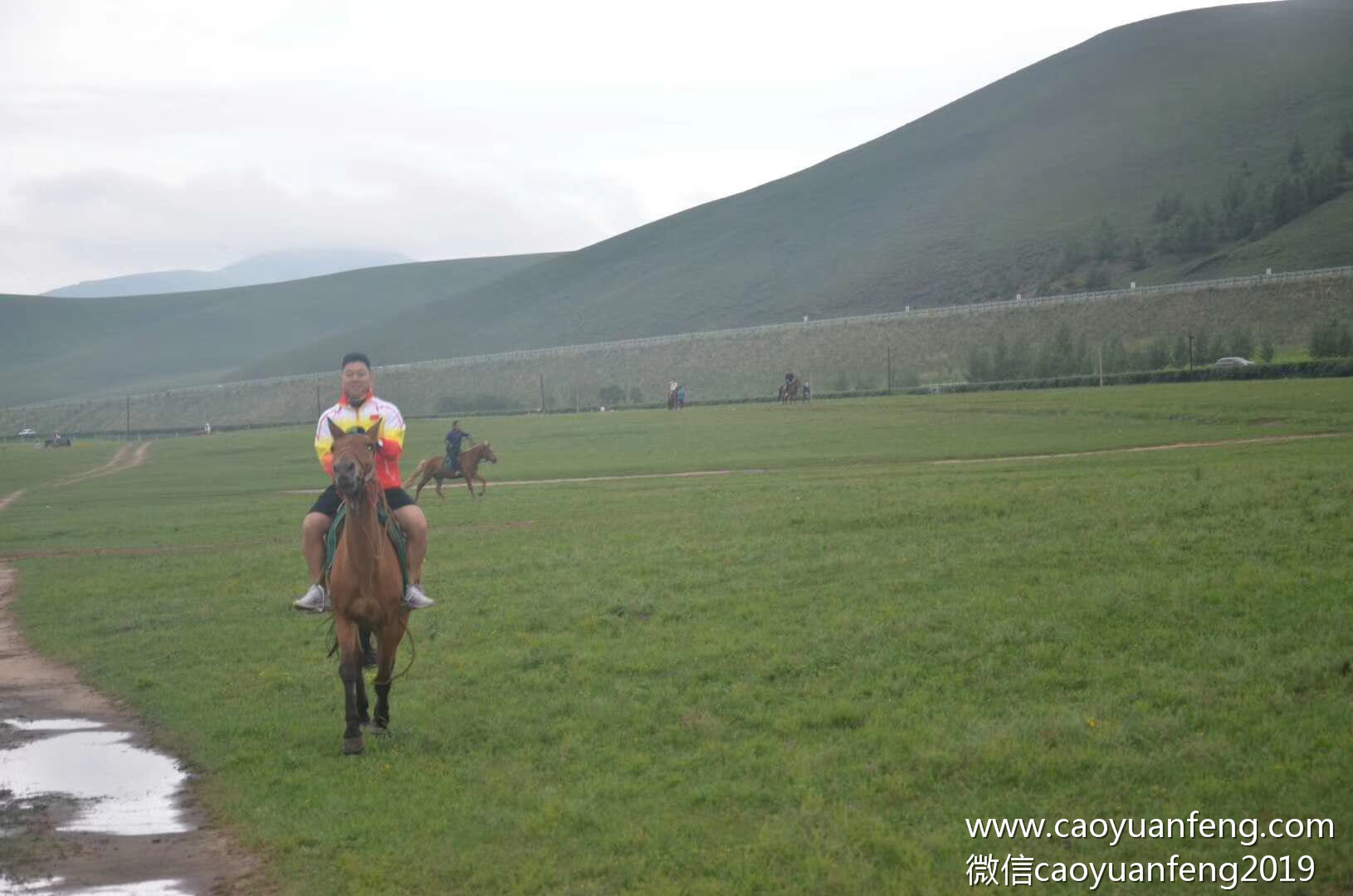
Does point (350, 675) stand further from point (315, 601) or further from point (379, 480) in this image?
point (379, 480)

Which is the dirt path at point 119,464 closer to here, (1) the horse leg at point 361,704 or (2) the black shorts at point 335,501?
(2) the black shorts at point 335,501

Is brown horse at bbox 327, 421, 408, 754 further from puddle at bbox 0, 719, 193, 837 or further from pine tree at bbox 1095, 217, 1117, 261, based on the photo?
pine tree at bbox 1095, 217, 1117, 261

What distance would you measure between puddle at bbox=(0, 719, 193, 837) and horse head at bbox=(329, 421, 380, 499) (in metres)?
2.86

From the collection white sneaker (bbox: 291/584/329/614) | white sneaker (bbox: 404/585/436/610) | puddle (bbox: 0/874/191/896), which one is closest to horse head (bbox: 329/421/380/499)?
white sneaker (bbox: 291/584/329/614)

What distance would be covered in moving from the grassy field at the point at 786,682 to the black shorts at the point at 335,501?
205 centimetres

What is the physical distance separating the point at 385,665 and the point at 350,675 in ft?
1.72

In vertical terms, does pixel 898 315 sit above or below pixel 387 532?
above

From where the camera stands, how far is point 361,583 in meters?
11.5

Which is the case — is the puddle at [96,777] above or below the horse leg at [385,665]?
below

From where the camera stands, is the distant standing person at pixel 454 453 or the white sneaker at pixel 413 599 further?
the distant standing person at pixel 454 453

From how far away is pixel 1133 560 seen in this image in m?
15.6

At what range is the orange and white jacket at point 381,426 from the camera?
38.3ft

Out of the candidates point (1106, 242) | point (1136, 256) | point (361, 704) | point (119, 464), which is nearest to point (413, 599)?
point (361, 704)

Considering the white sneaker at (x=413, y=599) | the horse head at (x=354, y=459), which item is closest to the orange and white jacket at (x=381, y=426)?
the horse head at (x=354, y=459)
